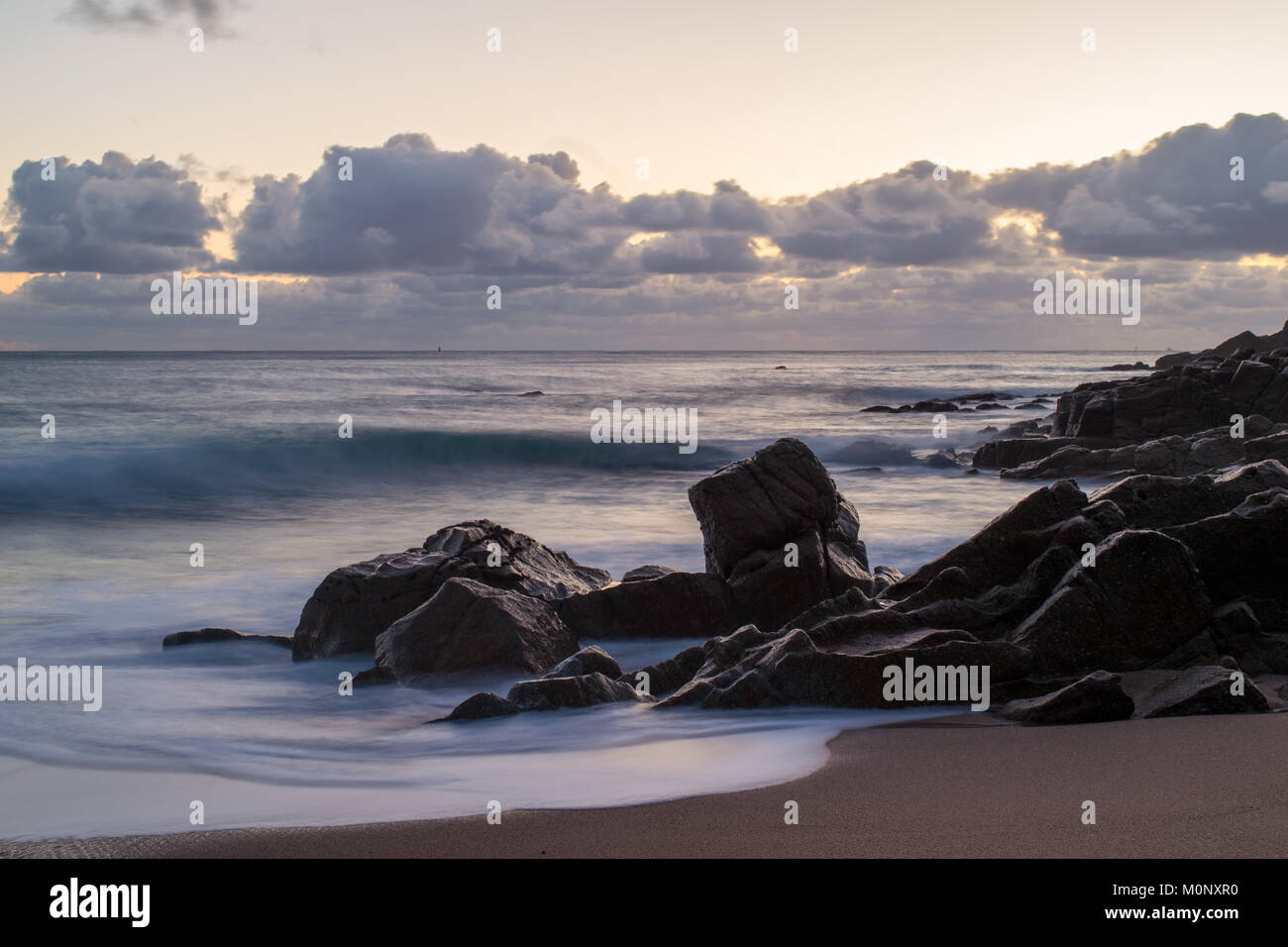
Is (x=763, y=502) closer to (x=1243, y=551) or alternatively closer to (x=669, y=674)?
Answer: (x=669, y=674)

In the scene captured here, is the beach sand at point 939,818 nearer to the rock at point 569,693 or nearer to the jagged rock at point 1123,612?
the jagged rock at point 1123,612

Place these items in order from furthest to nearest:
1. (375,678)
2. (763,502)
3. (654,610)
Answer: (763,502) → (654,610) → (375,678)

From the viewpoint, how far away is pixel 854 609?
676 cm

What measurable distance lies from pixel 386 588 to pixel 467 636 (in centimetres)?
131

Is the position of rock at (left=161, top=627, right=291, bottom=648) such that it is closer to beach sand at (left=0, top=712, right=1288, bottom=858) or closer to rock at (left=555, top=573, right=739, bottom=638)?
rock at (left=555, top=573, right=739, bottom=638)

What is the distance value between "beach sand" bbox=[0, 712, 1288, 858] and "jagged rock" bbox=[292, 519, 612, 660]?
429 cm

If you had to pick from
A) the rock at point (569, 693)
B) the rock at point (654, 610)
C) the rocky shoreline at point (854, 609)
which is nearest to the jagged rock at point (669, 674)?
the rocky shoreline at point (854, 609)

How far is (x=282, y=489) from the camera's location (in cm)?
2138

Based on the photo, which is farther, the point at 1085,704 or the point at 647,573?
the point at 647,573

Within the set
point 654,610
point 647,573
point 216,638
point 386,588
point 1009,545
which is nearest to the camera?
point 1009,545

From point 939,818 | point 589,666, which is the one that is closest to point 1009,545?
point 589,666

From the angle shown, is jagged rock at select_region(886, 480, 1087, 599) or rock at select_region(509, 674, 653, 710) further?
jagged rock at select_region(886, 480, 1087, 599)

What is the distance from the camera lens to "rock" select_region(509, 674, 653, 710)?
601cm

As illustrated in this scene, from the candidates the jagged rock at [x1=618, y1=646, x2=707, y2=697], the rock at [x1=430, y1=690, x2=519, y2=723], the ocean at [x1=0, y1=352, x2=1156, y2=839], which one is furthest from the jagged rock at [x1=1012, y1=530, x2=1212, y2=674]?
the rock at [x1=430, y1=690, x2=519, y2=723]
